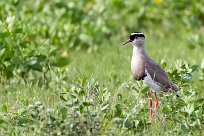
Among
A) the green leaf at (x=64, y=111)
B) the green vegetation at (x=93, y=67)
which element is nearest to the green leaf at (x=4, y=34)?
the green vegetation at (x=93, y=67)

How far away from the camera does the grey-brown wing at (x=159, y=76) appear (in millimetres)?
6766

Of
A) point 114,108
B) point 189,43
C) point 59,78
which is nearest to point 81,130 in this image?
point 114,108

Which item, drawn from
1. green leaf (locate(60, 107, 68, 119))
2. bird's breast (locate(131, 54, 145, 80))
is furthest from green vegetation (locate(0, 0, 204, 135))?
bird's breast (locate(131, 54, 145, 80))

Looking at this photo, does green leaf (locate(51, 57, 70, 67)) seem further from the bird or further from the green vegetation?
the bird

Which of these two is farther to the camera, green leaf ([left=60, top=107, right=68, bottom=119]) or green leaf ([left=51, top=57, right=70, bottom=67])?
green leaf ([left=51, top=57, right=70, bottom=67])

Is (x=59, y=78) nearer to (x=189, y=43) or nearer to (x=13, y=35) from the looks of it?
(x=13, y=35)

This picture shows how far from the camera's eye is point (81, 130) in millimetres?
5578

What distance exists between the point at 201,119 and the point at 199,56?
4.00 metres

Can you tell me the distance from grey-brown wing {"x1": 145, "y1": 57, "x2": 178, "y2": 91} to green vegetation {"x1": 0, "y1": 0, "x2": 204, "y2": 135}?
0.22 ft

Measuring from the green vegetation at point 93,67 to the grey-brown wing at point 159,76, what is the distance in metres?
0.07

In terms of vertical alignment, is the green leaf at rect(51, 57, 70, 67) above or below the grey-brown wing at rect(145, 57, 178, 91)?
above

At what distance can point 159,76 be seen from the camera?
6809mm

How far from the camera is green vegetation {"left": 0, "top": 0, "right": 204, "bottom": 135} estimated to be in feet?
18.9

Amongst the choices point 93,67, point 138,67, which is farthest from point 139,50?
point 93,67
